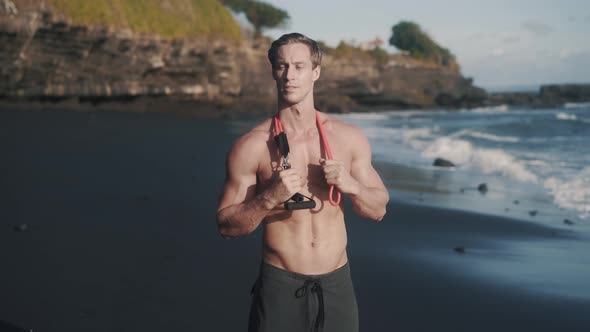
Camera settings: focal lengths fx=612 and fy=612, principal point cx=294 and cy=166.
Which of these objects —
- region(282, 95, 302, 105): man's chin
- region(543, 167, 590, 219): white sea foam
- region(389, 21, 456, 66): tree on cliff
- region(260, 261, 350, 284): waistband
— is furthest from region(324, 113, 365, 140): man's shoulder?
region(389, 21, 456, 66): tree on cliff

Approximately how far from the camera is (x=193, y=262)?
579 centimetres

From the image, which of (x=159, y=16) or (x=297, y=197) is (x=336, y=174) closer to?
(x=297, y=197)

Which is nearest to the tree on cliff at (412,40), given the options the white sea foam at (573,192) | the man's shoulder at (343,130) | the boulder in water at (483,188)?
the white sea foam at (573,192)

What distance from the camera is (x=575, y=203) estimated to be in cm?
1061

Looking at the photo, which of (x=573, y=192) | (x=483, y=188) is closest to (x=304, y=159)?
(x=483, y=188)

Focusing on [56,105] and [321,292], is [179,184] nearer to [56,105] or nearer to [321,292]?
[321,292]

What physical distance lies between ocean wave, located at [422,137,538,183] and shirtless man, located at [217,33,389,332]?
37.5ft

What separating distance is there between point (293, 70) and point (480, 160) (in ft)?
48.2

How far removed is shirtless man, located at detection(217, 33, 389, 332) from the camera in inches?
110

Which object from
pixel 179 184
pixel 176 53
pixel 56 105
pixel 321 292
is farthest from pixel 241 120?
pixel 321 292

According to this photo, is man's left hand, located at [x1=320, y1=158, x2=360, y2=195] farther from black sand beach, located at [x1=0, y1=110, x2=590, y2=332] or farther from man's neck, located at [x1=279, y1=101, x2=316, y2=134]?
black sand beach, located at [x1=0, y1=110, x2=590, y2=332]

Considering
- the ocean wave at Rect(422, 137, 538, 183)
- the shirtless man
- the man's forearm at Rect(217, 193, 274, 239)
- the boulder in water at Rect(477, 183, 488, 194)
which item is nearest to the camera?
the man's forearm at Rect(217, 193, 274, 239)

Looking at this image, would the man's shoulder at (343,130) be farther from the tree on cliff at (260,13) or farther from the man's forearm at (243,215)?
the tree on cliff at (260,13)

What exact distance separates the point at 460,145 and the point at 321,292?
1915 cm
